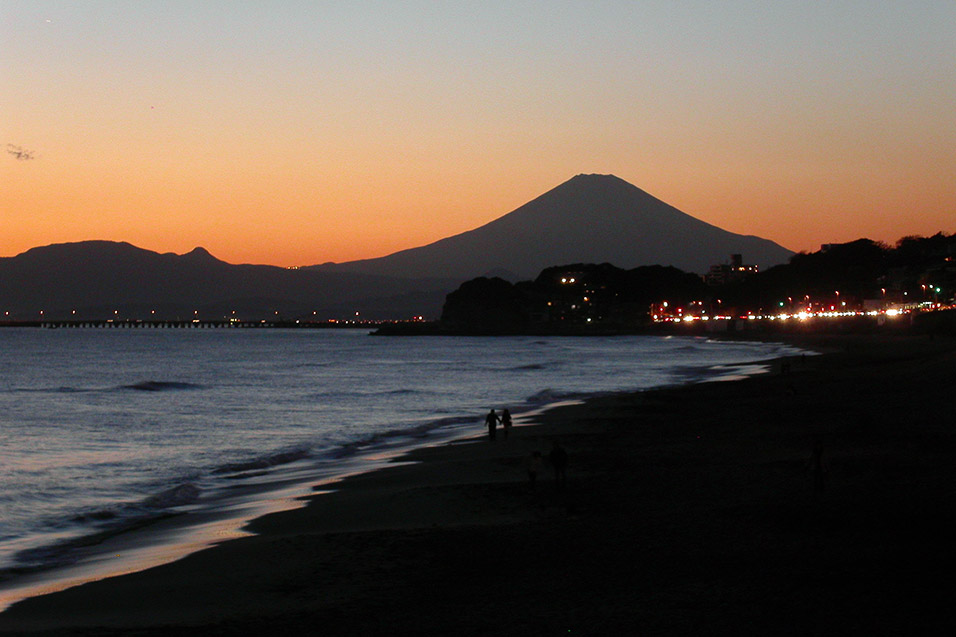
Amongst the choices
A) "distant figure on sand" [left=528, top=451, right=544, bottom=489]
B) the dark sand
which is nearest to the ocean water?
the dark sand

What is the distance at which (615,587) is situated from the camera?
11.1 m

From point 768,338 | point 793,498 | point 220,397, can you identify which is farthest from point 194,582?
point 768,338

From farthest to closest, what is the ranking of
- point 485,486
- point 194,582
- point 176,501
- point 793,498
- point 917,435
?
1. point 917,435
2. point 176,501
3. point 485,486
4. point 793,498
5. point 194,582

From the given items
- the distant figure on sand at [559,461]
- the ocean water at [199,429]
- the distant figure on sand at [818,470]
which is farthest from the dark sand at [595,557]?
the ocean water at [199,429]

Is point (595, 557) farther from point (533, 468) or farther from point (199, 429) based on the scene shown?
point (199, 429)

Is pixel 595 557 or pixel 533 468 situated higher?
pixel 533 468

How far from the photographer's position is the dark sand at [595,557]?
33.3 ft

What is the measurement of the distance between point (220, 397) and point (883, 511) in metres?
47.3

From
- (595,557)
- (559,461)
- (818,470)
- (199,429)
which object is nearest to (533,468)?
(559,461)

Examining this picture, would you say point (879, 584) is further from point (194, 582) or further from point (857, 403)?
point (857, 403)

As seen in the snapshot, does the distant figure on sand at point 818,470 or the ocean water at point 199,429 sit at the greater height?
the distant figure on sand at point 818,470

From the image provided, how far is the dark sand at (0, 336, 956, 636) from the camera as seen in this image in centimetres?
1014

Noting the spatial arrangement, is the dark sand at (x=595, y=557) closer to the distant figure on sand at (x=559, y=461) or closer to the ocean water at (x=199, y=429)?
the distant figure on sand at (x=559, y=461)

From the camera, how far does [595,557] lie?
12.6 m
